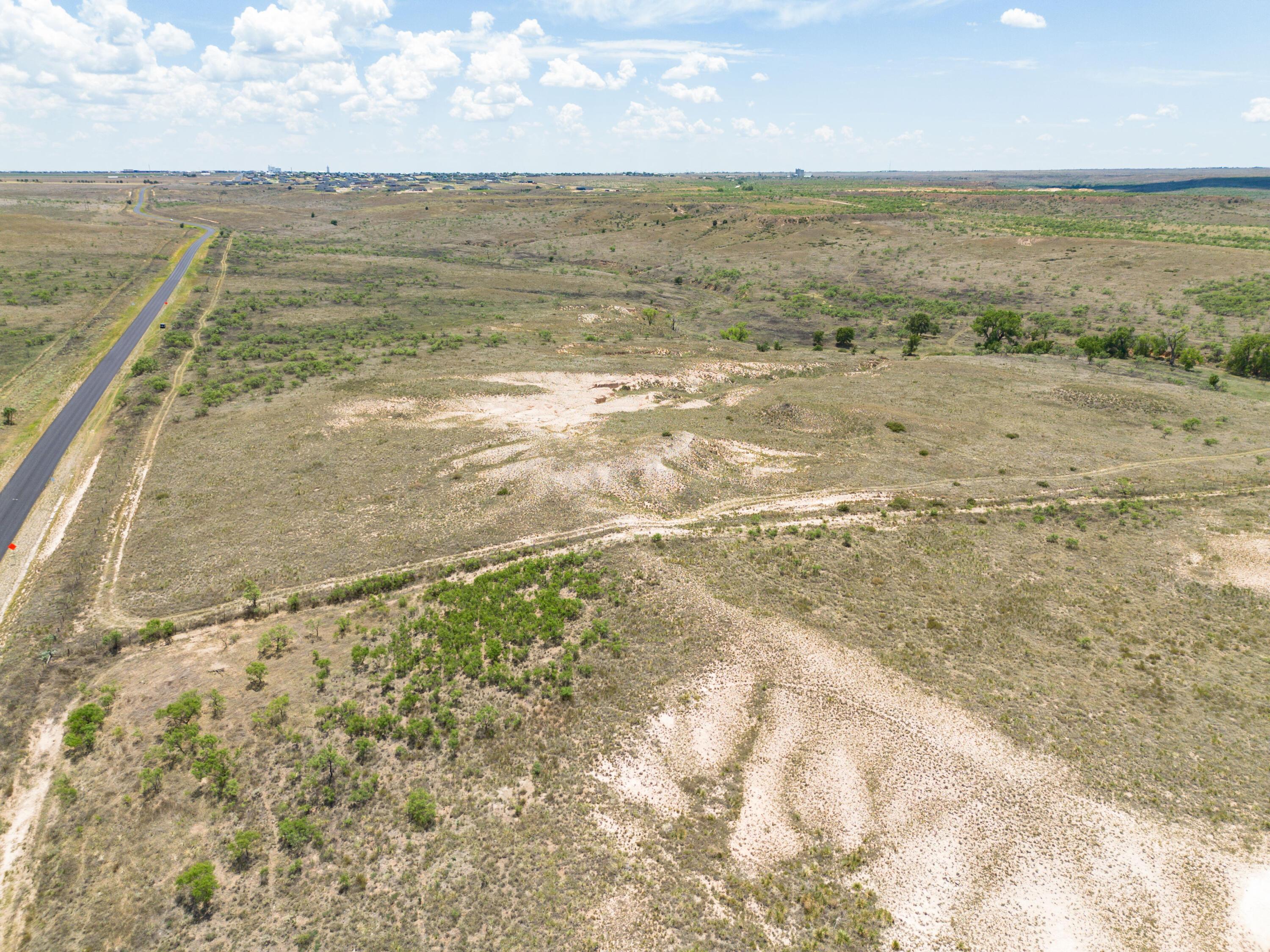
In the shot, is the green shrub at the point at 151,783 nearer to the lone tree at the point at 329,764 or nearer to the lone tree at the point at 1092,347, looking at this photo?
the lone tree at the point at 329,764

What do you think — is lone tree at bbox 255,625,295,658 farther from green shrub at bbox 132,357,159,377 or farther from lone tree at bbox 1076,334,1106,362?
lone tree at bbox 1076,334,1106,362

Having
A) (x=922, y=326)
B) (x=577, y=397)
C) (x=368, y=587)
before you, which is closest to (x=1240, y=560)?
(x=368, y=587)

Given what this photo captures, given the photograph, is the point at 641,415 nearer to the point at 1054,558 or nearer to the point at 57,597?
the point at 1054,558

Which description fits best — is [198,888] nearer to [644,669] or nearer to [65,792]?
[65,792]

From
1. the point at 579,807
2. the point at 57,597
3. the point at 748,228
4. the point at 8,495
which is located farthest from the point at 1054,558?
the point at 748,228

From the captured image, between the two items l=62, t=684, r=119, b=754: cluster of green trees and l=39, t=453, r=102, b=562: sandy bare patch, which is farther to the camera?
l=39, t=453, r=102, b=562: sandy bare patch

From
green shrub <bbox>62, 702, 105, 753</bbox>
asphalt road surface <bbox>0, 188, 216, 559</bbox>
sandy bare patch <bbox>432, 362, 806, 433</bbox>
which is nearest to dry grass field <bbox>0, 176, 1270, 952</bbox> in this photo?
green shrub <bbox>62, 702, 105, 753</bbox>
